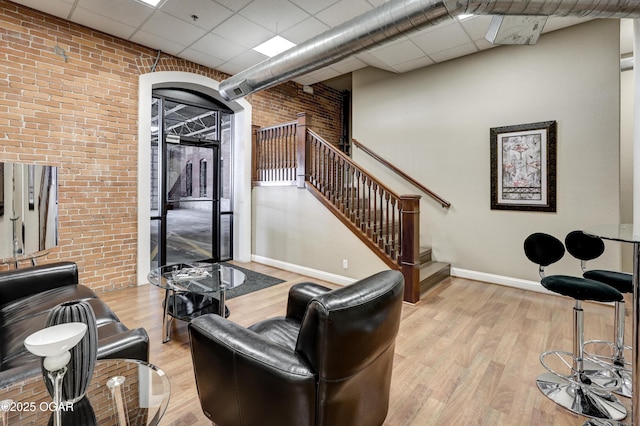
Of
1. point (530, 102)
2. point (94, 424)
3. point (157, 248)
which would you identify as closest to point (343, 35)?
point (530, 102)

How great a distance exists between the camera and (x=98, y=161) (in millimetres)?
3951

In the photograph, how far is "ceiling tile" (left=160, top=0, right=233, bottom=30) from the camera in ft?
11.1

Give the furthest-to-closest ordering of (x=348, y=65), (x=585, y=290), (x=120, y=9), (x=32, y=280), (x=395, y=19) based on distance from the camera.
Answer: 1. (x=348, y=65)
2. (x=120, y=9)
3. (x=395, y=19)
4. (x=32, y=280)
5. (x=585, y=290)

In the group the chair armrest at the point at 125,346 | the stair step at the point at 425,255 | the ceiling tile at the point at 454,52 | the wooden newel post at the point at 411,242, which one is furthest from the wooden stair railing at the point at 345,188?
the chair armrest at the point at 125,346

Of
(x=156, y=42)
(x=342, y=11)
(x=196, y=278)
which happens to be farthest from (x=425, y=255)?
(x=156, y=42)

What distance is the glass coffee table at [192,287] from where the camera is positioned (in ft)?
8.79

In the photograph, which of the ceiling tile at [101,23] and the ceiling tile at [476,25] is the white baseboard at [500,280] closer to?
the ceiling tile at [476,25]

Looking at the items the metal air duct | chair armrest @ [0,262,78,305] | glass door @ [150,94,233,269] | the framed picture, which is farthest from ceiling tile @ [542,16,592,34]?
chair armrest @ [0,262,78,305]

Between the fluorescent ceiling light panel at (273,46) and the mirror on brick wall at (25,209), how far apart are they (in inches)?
130

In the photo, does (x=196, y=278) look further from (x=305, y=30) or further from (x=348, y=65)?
(x=348, y=65)

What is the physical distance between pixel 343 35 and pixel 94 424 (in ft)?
11.8

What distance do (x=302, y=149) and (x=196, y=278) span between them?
2.69 m

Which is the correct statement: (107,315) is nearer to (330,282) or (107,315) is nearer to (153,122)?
(330,282)

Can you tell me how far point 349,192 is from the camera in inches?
171
